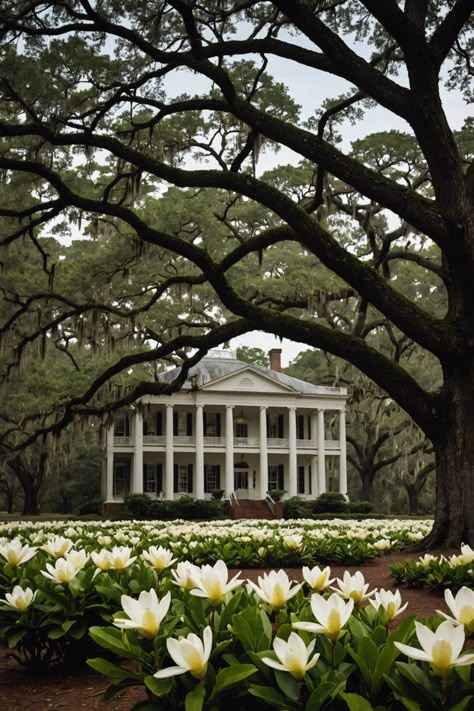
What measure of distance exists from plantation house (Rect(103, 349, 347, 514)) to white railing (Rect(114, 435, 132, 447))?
6 cm

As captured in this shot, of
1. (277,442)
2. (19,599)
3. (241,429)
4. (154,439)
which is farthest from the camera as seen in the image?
(241,429)

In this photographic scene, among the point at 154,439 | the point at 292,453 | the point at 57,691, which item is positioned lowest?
the point at 57,691

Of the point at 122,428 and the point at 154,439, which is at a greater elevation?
the point at 122,428

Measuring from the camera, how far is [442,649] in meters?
2.31

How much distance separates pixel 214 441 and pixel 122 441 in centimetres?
547

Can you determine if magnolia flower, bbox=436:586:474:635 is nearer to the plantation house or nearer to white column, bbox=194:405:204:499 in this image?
the plantation house

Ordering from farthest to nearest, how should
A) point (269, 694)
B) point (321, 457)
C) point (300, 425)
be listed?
point (300, 425)
point (321, 457)
point (269, 694)

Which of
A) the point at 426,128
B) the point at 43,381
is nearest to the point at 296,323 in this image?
the point at 426,128

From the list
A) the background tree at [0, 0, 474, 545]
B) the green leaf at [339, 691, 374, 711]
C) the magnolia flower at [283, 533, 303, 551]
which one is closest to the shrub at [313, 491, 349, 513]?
the background tree at [0, 0, 474, 545]

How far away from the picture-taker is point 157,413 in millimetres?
43500

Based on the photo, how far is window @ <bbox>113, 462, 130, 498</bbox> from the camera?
4406 cm

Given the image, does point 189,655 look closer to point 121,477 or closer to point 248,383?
point 248,383

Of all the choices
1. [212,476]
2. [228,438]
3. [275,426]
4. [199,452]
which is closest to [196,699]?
[199,452]

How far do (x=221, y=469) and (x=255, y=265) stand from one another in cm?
2427
